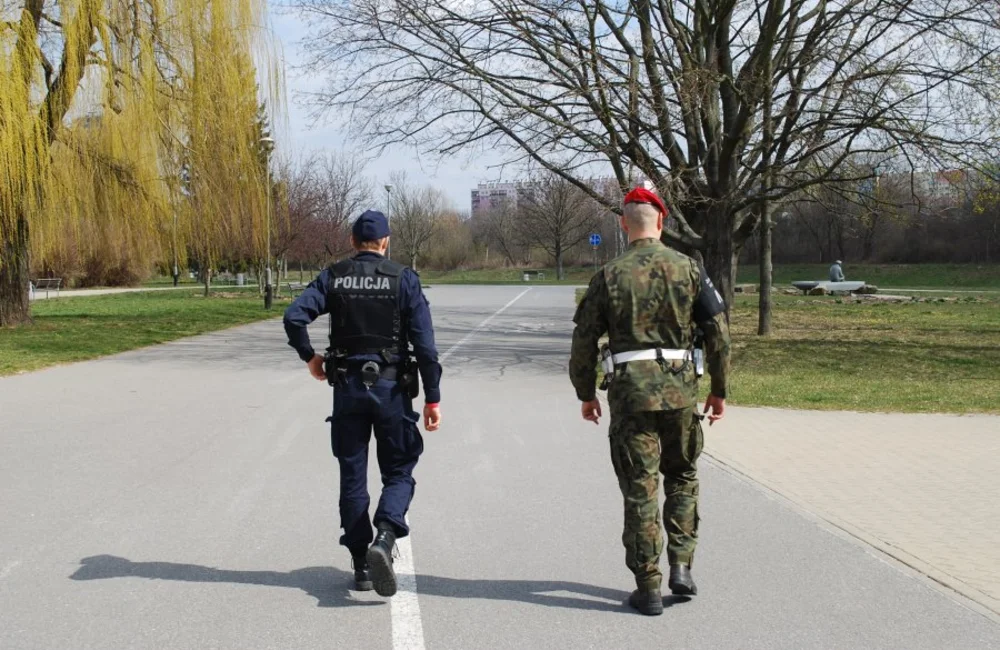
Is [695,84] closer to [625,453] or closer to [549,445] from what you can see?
[549,445]

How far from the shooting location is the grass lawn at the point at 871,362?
1122cm

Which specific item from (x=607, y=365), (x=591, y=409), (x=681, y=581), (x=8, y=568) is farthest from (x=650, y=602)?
(x=8, y=568)

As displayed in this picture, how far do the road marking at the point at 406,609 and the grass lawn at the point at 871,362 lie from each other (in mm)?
6810

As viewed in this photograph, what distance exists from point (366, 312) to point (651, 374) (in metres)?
1.37

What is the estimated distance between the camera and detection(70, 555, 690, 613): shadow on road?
441cm

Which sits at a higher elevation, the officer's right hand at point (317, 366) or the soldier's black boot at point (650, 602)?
the officer's right hand at point (317, 366)

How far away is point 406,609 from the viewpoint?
4309 mm

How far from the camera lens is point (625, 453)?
14.3 feet

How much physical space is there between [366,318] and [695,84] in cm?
1087

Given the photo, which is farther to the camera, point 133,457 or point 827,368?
point 827,368

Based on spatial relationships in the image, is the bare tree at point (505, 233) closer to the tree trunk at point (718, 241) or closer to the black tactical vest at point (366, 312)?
the tree trunk at point (718, 241)

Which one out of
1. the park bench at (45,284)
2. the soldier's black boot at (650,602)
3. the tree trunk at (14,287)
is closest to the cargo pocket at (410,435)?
the soldier's black boot at (650,602)

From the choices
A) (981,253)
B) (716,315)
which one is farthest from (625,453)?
(981,253)

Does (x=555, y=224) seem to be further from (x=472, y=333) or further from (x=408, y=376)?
(x=408, y=376)
